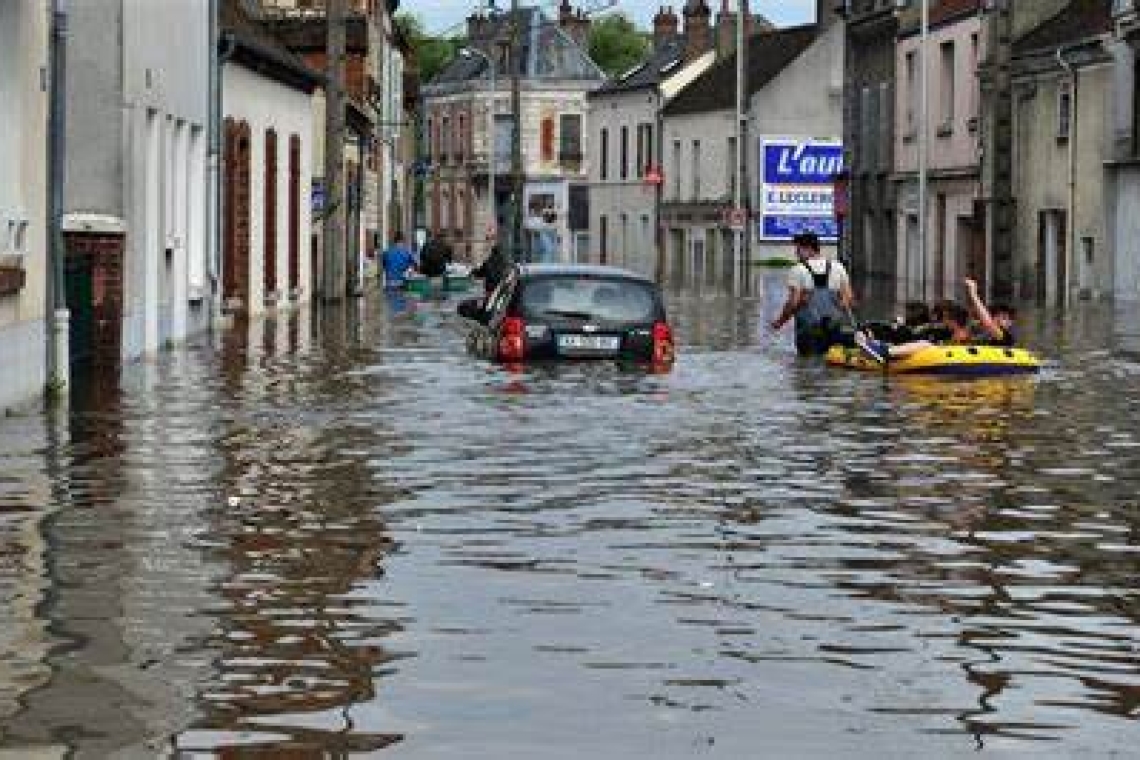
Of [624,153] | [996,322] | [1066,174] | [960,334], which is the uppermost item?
[624,153]

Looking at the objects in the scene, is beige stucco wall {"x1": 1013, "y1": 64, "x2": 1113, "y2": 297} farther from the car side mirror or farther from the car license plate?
the car license plate

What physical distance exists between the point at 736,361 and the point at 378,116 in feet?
146

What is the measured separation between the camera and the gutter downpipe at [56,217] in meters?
24.9

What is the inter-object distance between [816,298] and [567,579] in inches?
877

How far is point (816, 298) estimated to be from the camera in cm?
3553

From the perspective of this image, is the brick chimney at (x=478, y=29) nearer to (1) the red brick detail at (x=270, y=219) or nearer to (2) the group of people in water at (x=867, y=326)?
(1) the red brick detail at (x=270, y=219)

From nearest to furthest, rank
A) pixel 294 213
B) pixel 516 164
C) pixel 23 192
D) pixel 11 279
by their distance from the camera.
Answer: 1. pixel 11 279
2. pixel 23 192
3. pixel 294 213
4. pixel 516 164

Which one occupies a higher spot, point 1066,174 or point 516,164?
point 516,164

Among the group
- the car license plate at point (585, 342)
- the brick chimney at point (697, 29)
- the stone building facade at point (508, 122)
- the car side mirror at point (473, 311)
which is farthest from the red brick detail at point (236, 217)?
the stone building facade at point (508, 122)

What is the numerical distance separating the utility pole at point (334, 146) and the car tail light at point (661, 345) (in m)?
20.8

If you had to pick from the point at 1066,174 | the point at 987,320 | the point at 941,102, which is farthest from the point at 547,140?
the point at 987,320

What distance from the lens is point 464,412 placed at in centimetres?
2470

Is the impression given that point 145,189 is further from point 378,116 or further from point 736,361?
point 378,116

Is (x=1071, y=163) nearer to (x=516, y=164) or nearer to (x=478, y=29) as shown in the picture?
(x=516, y=164)
